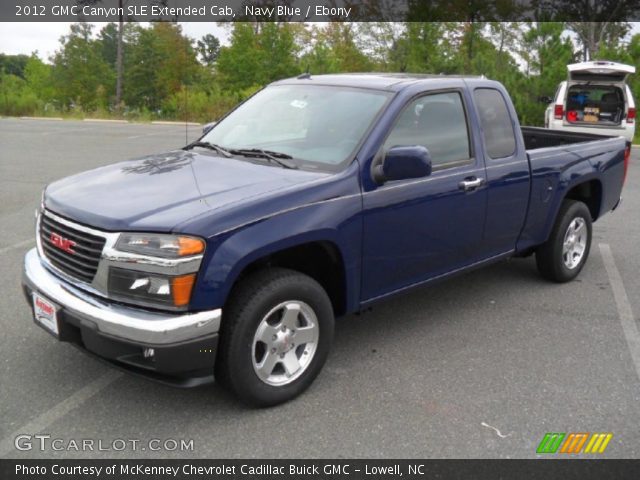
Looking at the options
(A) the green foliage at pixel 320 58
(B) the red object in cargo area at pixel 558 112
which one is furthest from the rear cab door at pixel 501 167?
(B) the red object in cargo area at pixel 558 112

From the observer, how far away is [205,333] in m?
3.06

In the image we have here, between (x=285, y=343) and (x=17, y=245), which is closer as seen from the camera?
(x=285, y=343)

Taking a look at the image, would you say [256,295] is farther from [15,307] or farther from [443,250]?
[15,307]

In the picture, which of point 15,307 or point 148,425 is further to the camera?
point 15,307

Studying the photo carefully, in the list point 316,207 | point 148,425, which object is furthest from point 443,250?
point 148,425

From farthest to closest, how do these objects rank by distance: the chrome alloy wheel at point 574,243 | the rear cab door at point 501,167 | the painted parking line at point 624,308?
the chrome alloy wheel at point 574,243 < the rear cab door at point 501,167 < the painted parking line at point 624,308

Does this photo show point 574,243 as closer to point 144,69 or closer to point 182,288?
point 182,288

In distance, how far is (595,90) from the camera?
1545 cm

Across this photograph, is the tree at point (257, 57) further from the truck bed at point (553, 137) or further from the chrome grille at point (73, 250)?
the chrome grille at point (73, 250)

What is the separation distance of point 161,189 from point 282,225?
2.30 ft

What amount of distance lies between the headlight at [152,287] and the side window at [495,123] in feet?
8.48

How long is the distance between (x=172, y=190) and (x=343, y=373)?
148cm

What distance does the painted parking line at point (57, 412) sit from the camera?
3.11 meters

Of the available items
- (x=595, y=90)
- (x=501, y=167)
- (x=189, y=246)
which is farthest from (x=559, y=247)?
(x=595, y=90)
